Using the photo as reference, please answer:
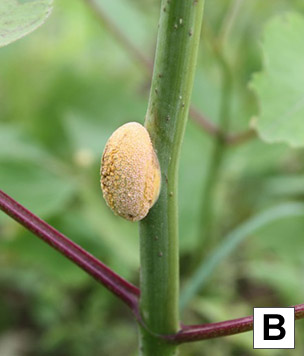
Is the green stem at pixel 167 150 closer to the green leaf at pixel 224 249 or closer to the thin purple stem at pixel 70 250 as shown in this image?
the thin purple stem at pixel 70 250

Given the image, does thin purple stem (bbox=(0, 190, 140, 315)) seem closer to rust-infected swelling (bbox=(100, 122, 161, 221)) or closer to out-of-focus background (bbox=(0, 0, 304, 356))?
rust-infected swelling (bbox=(100, 122, 161, 221))

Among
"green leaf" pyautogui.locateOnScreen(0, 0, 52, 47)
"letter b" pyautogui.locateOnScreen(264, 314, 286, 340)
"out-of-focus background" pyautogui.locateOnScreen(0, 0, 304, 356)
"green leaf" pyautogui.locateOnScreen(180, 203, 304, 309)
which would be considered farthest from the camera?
"out-of-focus background" pyautogui.locateOnScreen(0, 0, 304, 356)

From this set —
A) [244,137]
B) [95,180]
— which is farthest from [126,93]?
[244,137]

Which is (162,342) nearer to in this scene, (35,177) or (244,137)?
(244,137)

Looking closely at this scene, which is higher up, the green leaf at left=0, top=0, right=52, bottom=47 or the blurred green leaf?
the green leaf at left=0, top=0, right=52, bottom=47

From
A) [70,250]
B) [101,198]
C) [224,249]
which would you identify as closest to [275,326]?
[70,250]

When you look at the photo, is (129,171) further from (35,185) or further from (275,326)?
(35,185)

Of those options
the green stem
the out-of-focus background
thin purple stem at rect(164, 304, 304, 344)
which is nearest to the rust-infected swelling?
the green stem
